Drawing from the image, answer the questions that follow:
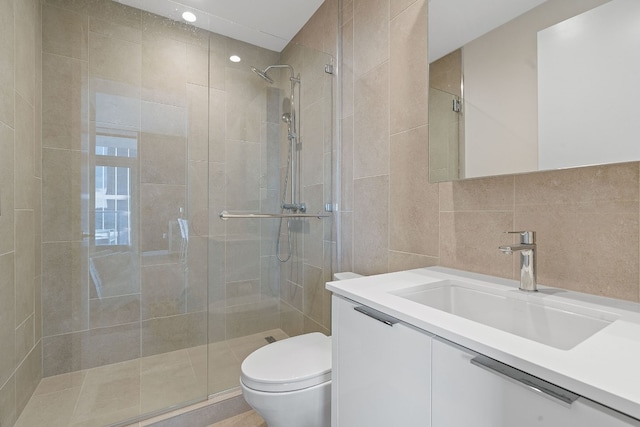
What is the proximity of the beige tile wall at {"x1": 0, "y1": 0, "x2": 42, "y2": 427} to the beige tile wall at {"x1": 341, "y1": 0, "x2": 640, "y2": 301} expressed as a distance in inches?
66.4

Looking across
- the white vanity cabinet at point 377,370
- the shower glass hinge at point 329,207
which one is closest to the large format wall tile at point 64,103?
the shower glass hinge at point 329,207

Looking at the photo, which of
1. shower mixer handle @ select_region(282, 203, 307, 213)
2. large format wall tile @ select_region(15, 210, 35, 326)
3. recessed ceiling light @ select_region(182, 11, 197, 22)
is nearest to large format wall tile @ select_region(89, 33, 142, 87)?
recessed ceiling light @ select_region(182, 11, 197, 22)

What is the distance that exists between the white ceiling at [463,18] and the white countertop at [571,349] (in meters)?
0.91

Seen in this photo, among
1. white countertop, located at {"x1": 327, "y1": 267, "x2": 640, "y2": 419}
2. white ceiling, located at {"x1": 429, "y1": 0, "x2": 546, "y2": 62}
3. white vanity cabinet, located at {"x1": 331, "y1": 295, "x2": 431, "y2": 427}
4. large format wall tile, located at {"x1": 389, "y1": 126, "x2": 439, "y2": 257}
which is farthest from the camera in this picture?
large format wall tile, located at {"x1": 389, "y1": 126, "x2": 439, "y2": 257}

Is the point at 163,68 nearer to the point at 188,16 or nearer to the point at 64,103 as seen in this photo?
the point at 188,16

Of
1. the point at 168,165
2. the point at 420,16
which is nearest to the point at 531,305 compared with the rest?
the point at 420,16

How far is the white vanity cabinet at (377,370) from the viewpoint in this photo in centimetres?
68

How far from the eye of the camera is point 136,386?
170 centimetres

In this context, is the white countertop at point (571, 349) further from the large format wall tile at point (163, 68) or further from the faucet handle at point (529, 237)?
the large format wall tile at point (163, 68)

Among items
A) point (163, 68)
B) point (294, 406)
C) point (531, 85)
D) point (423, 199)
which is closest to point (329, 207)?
point (423, 199)

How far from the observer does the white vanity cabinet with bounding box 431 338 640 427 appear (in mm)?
431

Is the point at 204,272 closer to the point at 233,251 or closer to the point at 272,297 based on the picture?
the point at 233,251

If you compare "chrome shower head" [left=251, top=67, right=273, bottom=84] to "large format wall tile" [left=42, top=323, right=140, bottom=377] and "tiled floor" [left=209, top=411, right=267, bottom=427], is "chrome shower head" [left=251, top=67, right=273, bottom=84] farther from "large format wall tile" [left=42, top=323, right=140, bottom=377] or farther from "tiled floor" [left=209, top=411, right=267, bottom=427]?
"tiled floor" [left=209, top=411, right=267, bottom=427]

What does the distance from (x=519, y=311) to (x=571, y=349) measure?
340 mm
